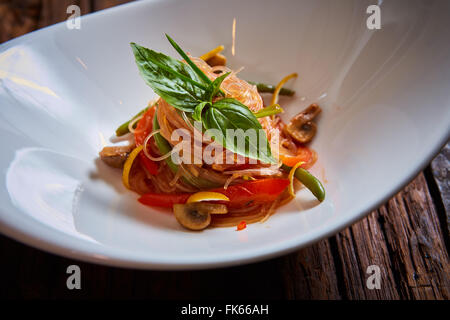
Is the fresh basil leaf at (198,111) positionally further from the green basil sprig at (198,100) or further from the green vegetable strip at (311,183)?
the green vegetable strip at (311,183)

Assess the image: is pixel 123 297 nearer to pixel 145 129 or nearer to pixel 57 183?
pixel 57 183

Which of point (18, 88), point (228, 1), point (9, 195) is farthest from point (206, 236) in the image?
point (228, 1)

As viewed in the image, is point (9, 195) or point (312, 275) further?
point (312, 275)

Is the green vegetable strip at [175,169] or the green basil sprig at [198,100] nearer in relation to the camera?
the green basil sprig at [198,100]

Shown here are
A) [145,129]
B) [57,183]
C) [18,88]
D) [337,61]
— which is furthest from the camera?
[337,61]
